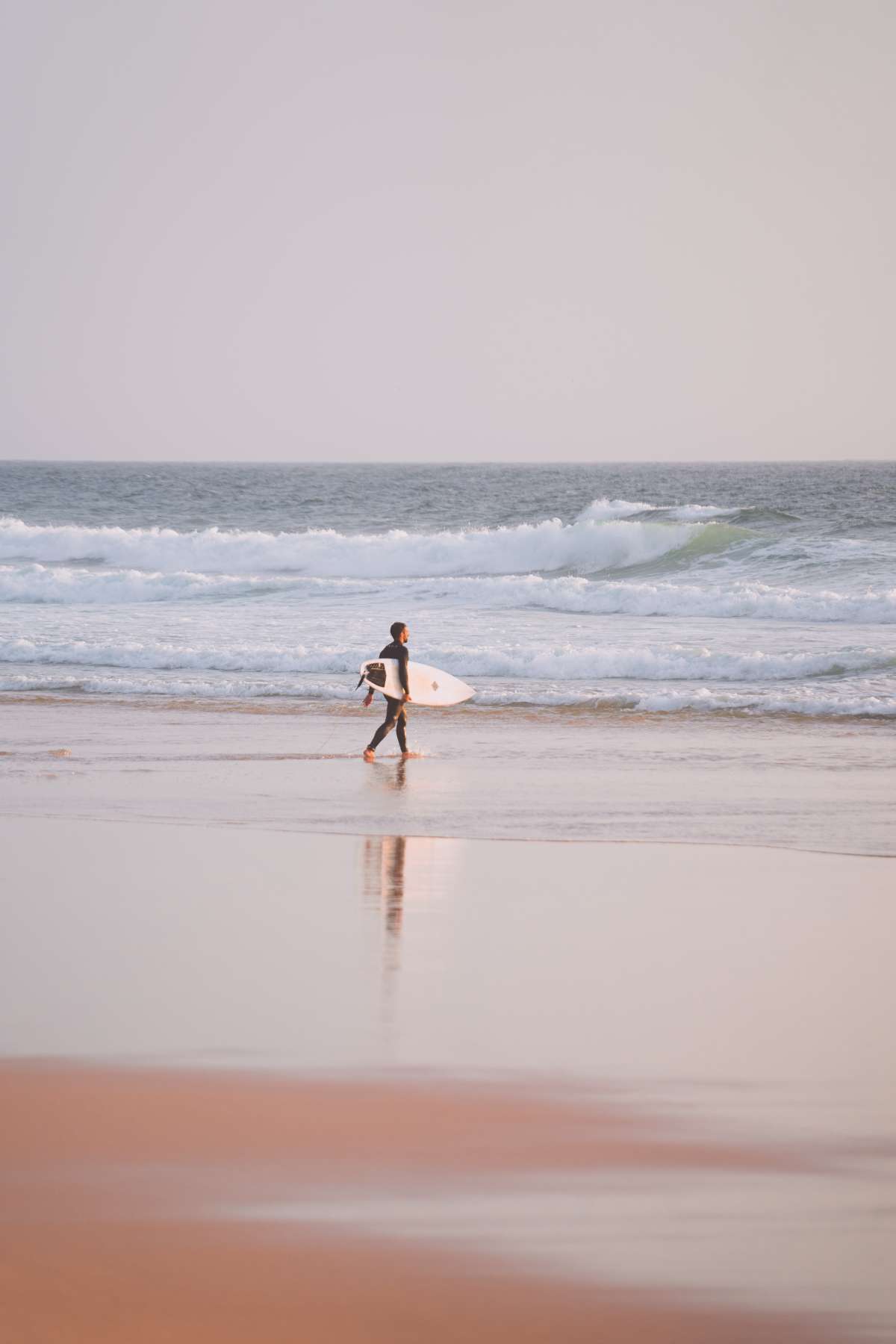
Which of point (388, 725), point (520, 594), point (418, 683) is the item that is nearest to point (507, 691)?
point (418, 683)

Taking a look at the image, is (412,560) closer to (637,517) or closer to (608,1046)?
(637,517)

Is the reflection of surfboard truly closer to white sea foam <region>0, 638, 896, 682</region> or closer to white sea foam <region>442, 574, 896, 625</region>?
white sea foam <region>0, 638, 896, 682</region>

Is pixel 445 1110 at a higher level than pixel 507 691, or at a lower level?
lower

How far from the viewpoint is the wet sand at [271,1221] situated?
11.2ft

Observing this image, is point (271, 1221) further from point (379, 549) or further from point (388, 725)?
point (379, 549)

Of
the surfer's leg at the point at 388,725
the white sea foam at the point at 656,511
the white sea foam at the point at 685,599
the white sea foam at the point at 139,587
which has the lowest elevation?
the surfer's leg at the point at 388,725

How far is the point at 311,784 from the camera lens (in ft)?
33.9

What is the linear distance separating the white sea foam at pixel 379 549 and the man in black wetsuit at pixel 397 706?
816 inches

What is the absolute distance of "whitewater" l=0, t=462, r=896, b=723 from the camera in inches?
615

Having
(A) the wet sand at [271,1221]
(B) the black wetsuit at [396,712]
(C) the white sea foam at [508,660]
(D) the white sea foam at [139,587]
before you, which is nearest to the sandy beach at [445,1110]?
(A) the wet sand at [271,1221]

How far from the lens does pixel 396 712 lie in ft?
40.3

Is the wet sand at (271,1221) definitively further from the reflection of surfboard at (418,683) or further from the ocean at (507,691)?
the reflection of surfboard at (418,683)

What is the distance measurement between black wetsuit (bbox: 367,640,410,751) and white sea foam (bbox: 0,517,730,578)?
20760mm

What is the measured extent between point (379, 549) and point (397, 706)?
27479 millimetres
